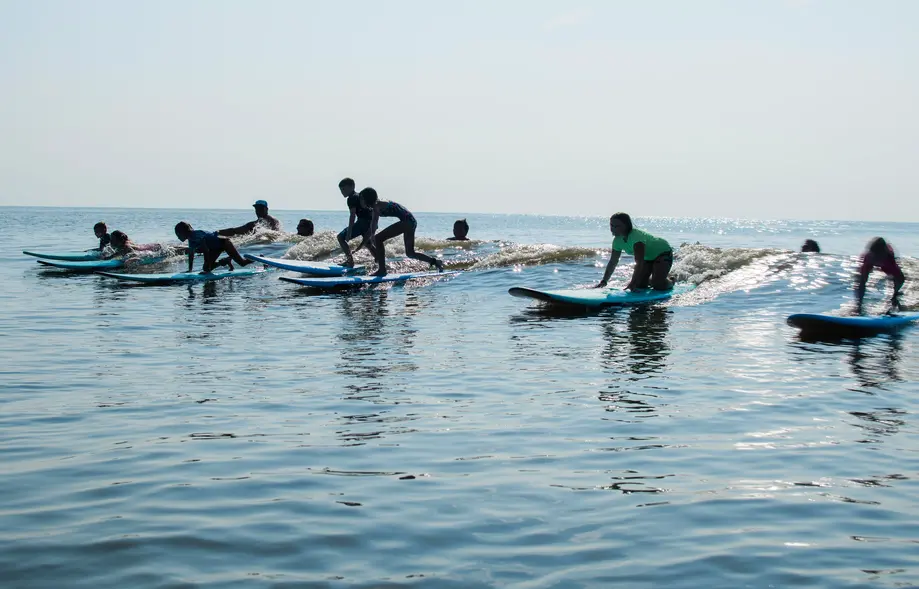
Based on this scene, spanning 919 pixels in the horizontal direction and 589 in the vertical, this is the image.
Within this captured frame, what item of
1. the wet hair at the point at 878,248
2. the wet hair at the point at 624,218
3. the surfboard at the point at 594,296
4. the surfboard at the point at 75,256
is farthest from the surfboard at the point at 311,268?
the wet hair at the point at 878,248

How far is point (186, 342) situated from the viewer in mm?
11148

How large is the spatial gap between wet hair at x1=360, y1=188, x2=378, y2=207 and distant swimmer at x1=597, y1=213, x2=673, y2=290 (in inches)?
206

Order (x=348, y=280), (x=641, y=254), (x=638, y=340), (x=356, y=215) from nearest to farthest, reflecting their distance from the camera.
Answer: (x=638, y=340) < (x=641, y=254) < (x=348, y=280) < (x=356, y=215)

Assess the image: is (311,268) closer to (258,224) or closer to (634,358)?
(258,224)

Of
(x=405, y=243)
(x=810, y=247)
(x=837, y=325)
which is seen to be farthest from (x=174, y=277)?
(x=810, y=247)

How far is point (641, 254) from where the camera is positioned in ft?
48.5

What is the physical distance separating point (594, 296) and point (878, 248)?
14.4 ft

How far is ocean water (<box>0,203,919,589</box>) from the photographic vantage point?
404cm

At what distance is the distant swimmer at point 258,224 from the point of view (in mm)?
21812

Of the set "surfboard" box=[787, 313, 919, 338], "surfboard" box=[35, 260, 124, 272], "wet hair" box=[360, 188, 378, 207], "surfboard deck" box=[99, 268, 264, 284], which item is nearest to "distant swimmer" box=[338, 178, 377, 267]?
"wet hair" box=[360, 188, 378, 207]

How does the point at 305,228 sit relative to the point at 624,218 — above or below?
below

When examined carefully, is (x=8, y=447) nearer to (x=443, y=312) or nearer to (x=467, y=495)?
(x=467, y=495)

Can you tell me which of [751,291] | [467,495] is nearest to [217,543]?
[467,495]

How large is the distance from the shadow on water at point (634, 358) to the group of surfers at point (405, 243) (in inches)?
33.5
